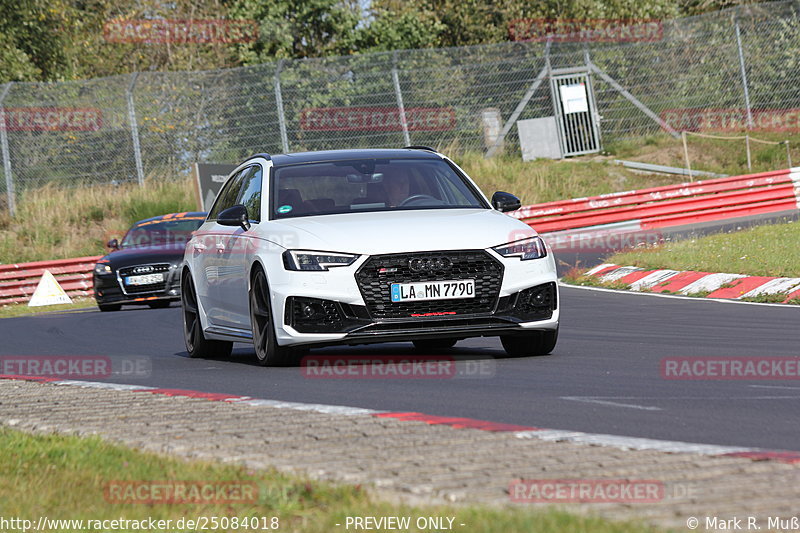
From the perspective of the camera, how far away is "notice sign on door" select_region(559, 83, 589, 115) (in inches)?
1286

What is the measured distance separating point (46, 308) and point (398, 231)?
16.1 meters

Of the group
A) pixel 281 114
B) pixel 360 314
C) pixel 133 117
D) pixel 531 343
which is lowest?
pixel 531 343

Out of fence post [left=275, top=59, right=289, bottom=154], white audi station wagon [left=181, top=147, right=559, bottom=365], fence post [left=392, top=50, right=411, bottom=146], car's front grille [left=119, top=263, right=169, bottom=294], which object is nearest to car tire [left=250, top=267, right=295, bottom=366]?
white audi station wagon [left=181, top=147, right=559, bottom=365]

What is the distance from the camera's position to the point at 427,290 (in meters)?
9.31

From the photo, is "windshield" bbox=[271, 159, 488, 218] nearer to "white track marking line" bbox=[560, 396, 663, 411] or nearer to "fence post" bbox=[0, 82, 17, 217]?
"white track marking line" bbox=[560, 396, 663, 411]

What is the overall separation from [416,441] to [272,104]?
1022 inches

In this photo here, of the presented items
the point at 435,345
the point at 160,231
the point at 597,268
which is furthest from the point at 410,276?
the point at 160,231

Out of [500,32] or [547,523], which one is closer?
[547,523]

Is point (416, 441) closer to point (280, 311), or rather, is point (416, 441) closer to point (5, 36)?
point (280, 311)

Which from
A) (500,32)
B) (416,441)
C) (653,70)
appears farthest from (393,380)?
(500,32)

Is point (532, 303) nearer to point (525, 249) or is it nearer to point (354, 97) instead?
point (525, 249)

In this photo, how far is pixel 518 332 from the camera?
977cm

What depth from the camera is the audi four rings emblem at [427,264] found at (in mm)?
→ 9281

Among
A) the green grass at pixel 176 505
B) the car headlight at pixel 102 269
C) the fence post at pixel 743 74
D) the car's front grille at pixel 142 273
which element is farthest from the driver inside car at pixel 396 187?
the fence post at pixel 743 74
